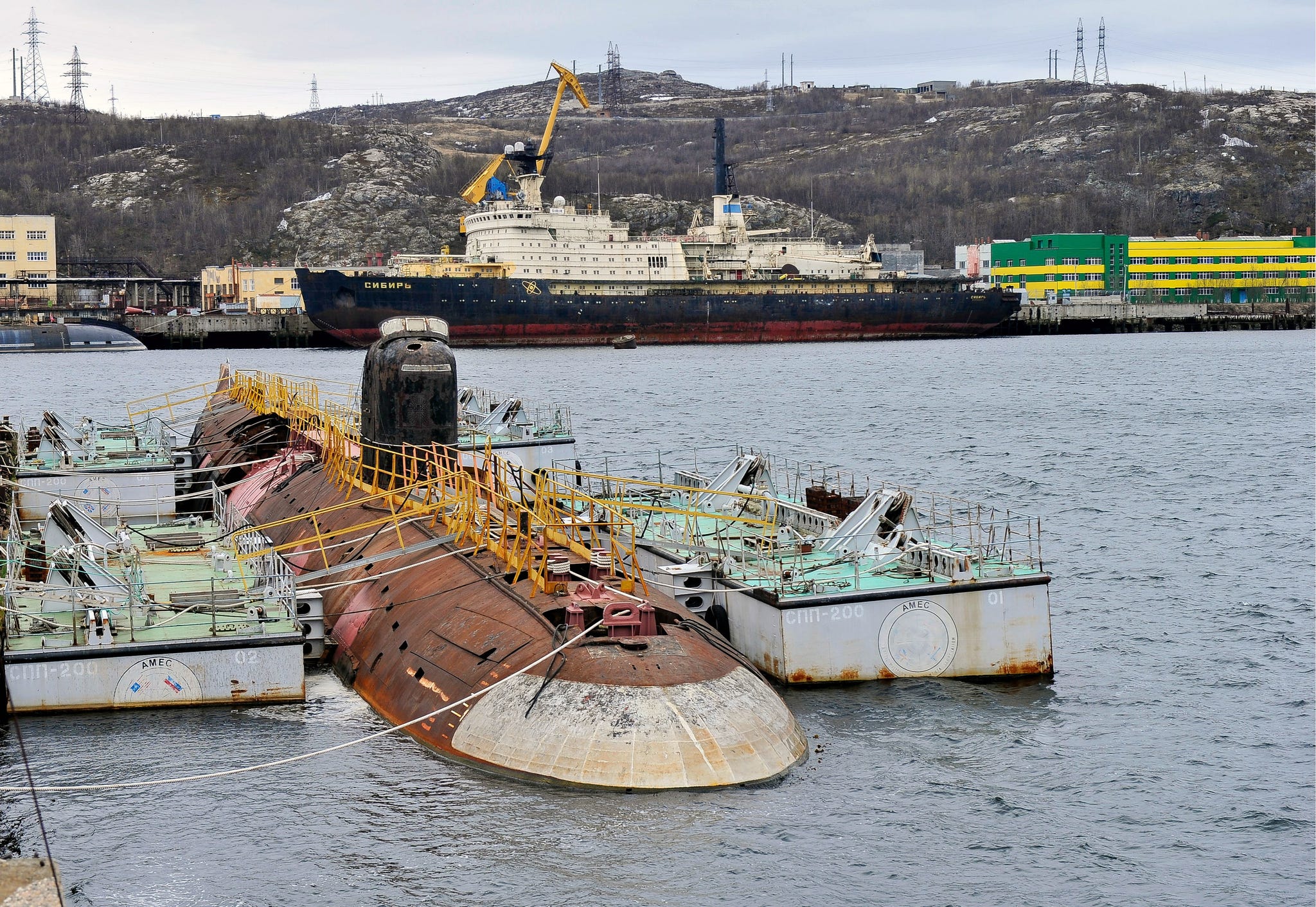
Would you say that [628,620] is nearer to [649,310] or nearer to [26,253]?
[649,310]

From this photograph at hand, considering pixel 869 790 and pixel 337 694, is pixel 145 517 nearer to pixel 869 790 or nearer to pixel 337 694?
pixel 337 694

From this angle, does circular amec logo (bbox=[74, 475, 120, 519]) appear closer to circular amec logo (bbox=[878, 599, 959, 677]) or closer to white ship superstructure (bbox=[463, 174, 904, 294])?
circular amec logo (bbox=[878, 599, 959, 677])

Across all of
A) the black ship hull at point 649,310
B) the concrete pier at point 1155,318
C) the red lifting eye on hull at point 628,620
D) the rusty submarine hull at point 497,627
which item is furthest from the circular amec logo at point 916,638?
the concrete pier at point 1155,318

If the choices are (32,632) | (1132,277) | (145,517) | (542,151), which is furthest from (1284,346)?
(32,632)

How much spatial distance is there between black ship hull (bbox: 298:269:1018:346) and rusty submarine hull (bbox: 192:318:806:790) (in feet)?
278

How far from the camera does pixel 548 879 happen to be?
49.5ft

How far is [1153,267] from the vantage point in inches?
6673

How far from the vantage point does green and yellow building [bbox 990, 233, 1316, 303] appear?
167 meters

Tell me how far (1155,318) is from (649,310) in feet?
217

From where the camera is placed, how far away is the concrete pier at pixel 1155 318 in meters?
155

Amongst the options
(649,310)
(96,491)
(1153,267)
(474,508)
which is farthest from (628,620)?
(1153,267)

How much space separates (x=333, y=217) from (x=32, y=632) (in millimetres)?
184958

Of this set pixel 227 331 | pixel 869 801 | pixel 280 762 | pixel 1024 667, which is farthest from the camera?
pixel 227 331

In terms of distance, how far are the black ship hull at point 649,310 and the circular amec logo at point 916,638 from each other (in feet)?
305
